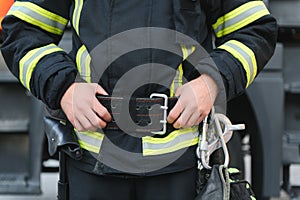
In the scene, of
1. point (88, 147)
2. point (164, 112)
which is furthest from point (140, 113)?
point (88, 147)

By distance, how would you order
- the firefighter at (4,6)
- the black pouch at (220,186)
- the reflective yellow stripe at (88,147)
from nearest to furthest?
1. the black pouch at (220,186)
2. the reflective yellow stripe at (88,147)
3. the firefighter at (4,6)

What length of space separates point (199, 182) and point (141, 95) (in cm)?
28

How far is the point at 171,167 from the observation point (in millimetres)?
1991

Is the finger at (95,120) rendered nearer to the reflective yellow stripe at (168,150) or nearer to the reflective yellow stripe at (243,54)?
the reflective yellow stripe at (168,150)

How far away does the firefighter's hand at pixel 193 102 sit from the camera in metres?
1.94

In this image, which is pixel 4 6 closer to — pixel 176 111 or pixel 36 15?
pixel 36 15

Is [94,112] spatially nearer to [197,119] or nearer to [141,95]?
[141,95]

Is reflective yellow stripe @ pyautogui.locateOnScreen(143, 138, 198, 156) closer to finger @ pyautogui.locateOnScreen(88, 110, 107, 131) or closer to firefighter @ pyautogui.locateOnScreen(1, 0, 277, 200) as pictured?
firefighter @ pyautogui.locateOnScreen(1, 0, 277, 200)

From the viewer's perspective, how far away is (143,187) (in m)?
2.02

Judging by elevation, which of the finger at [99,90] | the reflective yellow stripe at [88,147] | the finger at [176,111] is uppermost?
the finger at [99,90]

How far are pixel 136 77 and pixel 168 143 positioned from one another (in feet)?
0.64

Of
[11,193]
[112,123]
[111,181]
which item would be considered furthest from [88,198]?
[11,193]

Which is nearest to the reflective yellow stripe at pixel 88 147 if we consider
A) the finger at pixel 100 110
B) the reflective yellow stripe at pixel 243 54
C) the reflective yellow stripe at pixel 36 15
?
→ the finger at pixel 100 110

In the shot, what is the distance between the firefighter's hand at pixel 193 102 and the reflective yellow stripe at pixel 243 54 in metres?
0.10
